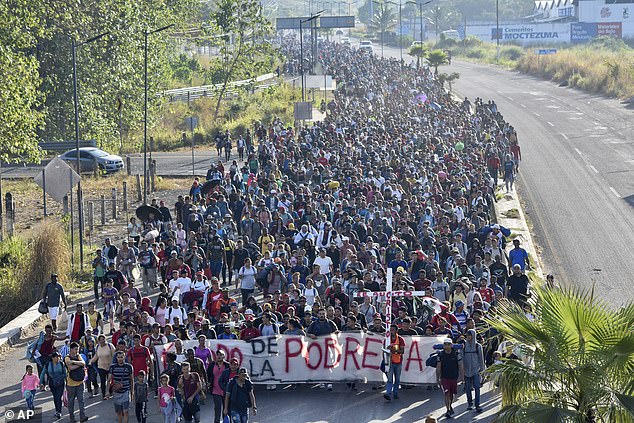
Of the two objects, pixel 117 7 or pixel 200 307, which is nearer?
pixel 200 307

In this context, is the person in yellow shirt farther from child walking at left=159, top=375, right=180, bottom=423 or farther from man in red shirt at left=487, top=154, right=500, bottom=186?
man in red shirt at left=487, top=154, right=500, bottom=186

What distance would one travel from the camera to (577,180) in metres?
40.9

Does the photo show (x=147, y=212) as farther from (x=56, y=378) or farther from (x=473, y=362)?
(x=473, y=362)

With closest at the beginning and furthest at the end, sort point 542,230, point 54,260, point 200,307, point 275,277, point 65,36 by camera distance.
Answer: point 200,307, point 275,277, point 54,260, point 542,230, point 65,36

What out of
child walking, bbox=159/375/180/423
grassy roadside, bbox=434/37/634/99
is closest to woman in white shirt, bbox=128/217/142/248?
child walking, bbox=159/375/180/423

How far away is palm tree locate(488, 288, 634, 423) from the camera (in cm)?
1012

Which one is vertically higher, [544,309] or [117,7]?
[117,7]

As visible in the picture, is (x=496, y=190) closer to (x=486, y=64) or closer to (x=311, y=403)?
(x=311, y=403)

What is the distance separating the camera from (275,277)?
21938mm

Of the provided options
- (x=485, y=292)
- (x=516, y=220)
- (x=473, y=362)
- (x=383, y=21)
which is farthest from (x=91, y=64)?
(x=383, y=21)


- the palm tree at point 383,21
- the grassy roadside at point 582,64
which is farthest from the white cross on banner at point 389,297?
the palm tree at point 383,21

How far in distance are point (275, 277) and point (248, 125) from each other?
122ft

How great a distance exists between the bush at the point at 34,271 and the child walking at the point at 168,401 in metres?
9.72

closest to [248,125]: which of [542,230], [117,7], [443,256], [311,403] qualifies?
[117,7]
